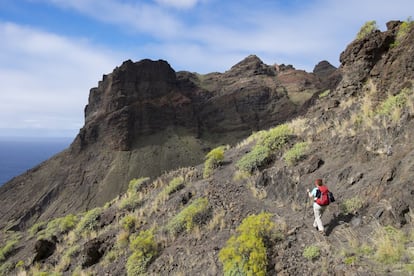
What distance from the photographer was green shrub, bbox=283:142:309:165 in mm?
10312

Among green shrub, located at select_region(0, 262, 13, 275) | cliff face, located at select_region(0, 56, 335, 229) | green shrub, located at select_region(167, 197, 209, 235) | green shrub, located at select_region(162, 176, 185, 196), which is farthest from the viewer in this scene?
cliff face, located at select_region(0, 56, 335, 229)

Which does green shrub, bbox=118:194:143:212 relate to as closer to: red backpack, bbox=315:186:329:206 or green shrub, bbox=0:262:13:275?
green shrub, bbox=0:262:13:275

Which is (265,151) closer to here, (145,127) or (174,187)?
(174,187)

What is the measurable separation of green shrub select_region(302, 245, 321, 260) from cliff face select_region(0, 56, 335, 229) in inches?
2299

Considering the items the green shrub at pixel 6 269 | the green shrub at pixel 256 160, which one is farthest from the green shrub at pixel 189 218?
the green shrub at pixel 6 269

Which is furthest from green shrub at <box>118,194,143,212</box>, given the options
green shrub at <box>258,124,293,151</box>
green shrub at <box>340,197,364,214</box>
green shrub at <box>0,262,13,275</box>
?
green shrub at <box>340,197,364,214</box>

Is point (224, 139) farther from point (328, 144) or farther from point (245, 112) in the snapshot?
point (328, 144)

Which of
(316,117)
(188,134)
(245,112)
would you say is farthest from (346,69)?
(245,112)

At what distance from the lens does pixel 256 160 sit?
11883 millimetres

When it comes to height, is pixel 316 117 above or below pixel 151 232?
above

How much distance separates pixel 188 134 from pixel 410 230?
78.4 metres

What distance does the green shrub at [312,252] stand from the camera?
600cm

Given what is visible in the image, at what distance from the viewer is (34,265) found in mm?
14180

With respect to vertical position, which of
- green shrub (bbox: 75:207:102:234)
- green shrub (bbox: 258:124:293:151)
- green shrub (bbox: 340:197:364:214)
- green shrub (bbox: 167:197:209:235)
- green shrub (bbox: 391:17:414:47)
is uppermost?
green shrub (bbox: 391:17:414:47)
